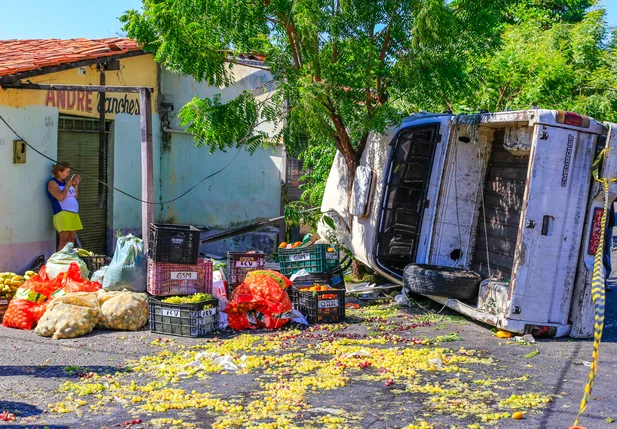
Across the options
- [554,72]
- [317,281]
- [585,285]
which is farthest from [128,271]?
[554,72]

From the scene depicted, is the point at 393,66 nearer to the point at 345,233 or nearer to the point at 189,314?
the point at 345,233

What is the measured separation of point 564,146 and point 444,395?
3.41m

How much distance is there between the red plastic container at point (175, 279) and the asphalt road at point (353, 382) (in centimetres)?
69

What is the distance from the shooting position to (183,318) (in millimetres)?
8281

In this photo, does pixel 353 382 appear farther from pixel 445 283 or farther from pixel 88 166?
pixel 88 166

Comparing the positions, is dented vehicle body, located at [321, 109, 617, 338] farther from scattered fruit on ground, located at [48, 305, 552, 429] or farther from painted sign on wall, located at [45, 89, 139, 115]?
painted sign on wall, located at [45, 89, 139, 115]

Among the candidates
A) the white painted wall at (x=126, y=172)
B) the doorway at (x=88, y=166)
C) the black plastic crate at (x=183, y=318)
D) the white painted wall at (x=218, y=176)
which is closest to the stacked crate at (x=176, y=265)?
the black plastic crate at (x=183, y=318)

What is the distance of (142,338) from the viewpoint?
823cm

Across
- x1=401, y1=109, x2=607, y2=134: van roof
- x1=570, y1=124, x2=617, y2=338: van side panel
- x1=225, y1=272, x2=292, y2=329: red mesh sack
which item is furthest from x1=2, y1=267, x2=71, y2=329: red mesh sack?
x1=570, y1=124, x2=617, y2=338: van side panel

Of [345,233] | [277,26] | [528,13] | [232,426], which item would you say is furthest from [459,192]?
[528,13]

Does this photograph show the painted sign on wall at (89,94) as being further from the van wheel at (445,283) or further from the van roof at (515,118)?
the van wheel at (445,283)

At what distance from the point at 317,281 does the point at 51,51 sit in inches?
258

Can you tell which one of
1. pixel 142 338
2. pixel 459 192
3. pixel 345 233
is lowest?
pixel 142 338

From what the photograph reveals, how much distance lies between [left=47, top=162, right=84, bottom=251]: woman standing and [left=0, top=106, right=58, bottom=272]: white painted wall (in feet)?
0.58
